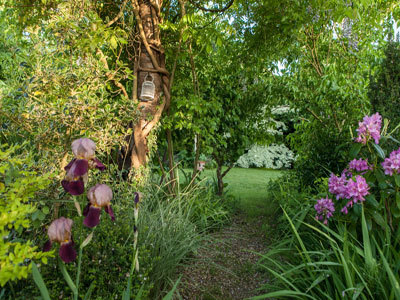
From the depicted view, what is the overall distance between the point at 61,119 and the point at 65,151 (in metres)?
0.25

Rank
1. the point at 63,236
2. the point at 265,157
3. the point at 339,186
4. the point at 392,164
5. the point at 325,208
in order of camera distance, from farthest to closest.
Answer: the point at 265,157
the point at 325,208
the point at 339,186
the point at 392,164
the point at 63,236

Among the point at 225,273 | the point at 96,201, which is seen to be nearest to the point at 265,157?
the point at 225,273

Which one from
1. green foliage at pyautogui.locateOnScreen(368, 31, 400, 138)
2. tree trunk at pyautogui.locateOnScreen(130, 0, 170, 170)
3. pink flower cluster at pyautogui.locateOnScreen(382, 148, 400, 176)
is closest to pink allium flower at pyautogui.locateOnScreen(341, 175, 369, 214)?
pink flower cluster at pyautogui.locateOnScreen(382, 148, 400, 176)

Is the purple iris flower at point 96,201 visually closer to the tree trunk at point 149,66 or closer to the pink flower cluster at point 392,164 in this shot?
the pink flower cluster at point 392,164

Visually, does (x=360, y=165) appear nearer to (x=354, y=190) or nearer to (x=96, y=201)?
(x=354, y=190)

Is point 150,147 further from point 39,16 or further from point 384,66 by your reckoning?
point 384,66

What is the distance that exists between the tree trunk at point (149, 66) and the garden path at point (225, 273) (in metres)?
1.29

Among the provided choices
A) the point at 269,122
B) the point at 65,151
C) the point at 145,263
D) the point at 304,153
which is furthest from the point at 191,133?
the point at 145,263

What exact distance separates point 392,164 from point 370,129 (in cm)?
25

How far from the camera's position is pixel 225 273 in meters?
2.67

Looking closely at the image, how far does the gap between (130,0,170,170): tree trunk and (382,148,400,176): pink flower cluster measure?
2328 mm

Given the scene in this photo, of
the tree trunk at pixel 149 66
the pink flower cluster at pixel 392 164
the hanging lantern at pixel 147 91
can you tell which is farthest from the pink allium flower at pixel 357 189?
the hanging lantern at pixel 147 91

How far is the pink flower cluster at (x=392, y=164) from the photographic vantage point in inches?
71.4

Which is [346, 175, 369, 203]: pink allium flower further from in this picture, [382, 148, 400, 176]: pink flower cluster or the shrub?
[382, 148, 400, 176]: pink flower cluster
